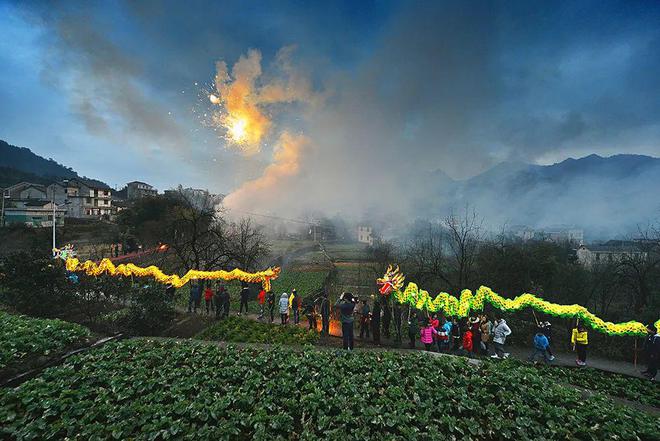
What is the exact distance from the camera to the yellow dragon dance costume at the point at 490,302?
15336 millimetres

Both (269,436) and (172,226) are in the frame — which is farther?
(172,226)

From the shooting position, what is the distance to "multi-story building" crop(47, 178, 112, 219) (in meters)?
77.7

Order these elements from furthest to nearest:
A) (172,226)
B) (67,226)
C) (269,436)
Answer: (67,226), (172,226), (269,436)

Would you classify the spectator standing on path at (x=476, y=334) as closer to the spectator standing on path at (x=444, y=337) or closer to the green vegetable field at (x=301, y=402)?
the spectator standing on path at (x=444, y=337)

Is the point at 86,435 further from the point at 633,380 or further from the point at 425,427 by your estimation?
the point at 633,380

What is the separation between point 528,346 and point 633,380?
5.37 m

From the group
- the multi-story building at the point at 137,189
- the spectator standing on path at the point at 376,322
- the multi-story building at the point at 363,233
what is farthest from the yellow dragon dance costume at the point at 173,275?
the multi-story building at the point at 363,233

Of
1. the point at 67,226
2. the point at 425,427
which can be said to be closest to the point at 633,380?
the point at 425,427

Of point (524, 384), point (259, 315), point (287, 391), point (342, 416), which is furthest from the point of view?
point (259, 315)

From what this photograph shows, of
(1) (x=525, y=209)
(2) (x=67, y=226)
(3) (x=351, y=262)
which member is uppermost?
(1) (x=525, y=209)

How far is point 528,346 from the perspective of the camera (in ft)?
60.5

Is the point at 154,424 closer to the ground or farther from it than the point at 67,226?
closer to the ground

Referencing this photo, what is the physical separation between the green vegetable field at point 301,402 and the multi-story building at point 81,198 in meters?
85.2

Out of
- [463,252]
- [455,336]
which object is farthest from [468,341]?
[463,252]
